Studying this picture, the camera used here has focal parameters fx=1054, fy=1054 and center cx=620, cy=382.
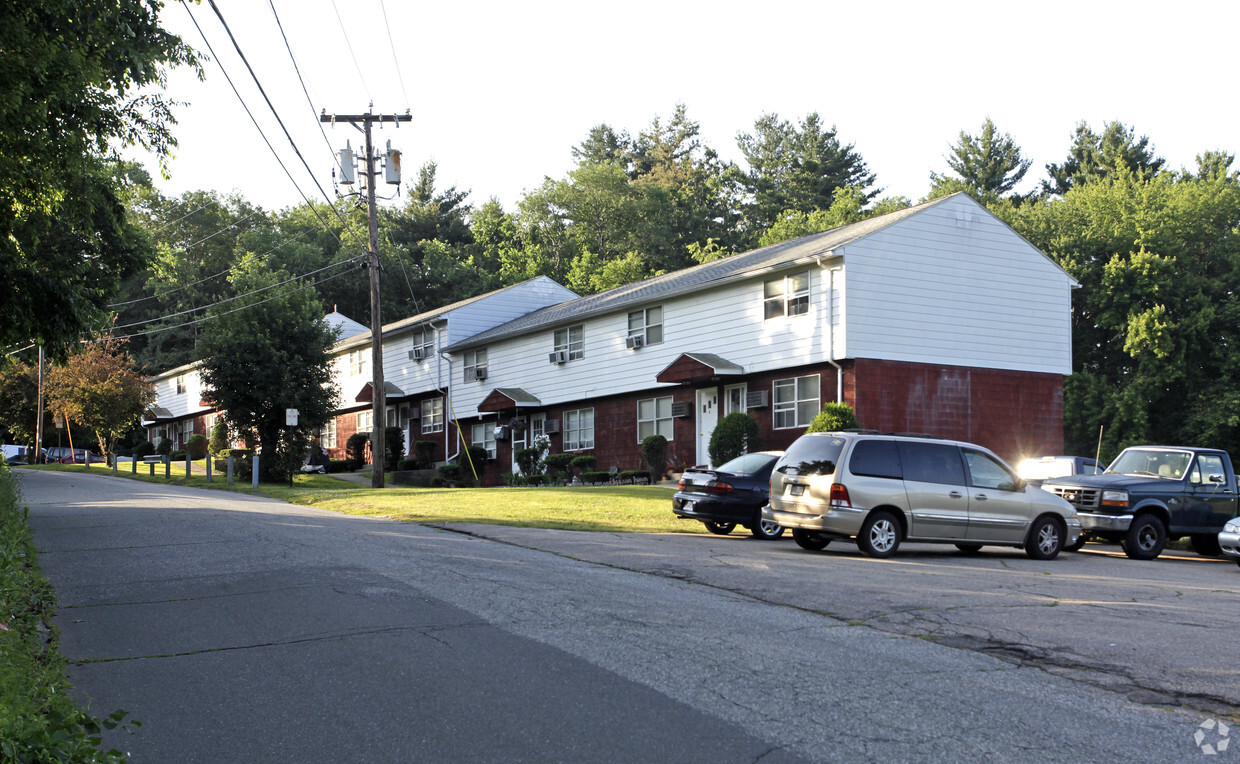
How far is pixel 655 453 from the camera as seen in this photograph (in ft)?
104

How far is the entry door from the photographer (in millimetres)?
30922

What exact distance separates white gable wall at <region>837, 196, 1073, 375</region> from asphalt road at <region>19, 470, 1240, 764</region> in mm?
14364

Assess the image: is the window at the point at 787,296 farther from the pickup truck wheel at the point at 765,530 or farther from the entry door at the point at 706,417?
the pickup truck wheel at the point at 765,530

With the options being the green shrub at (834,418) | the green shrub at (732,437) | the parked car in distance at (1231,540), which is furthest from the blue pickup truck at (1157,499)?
→ the green shrub at (732,437)

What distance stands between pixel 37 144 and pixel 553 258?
63.7 metres

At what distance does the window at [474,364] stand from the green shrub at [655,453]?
1181 cm

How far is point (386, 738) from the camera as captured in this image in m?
5.55

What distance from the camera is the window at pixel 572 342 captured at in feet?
120

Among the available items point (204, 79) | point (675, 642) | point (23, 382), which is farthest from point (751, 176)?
point (675, 642)

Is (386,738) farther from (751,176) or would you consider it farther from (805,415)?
(751,176)

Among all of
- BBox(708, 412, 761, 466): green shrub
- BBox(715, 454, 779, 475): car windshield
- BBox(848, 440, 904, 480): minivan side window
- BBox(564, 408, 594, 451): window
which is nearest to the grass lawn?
BBox(715, 454, 779, 475): car windshield

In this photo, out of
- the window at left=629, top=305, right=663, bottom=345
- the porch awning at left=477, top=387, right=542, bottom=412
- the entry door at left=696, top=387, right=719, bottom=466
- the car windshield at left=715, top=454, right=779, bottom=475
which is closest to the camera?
the car windshield at left=715, top=454, right=779, bottom=475

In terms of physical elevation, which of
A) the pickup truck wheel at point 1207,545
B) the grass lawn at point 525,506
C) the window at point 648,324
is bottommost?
the pickup truck wheel at point 1207,545

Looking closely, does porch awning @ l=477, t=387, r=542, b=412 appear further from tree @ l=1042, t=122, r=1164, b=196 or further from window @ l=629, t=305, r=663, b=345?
tree @ l=1042, t=122, r=1164, b=196
